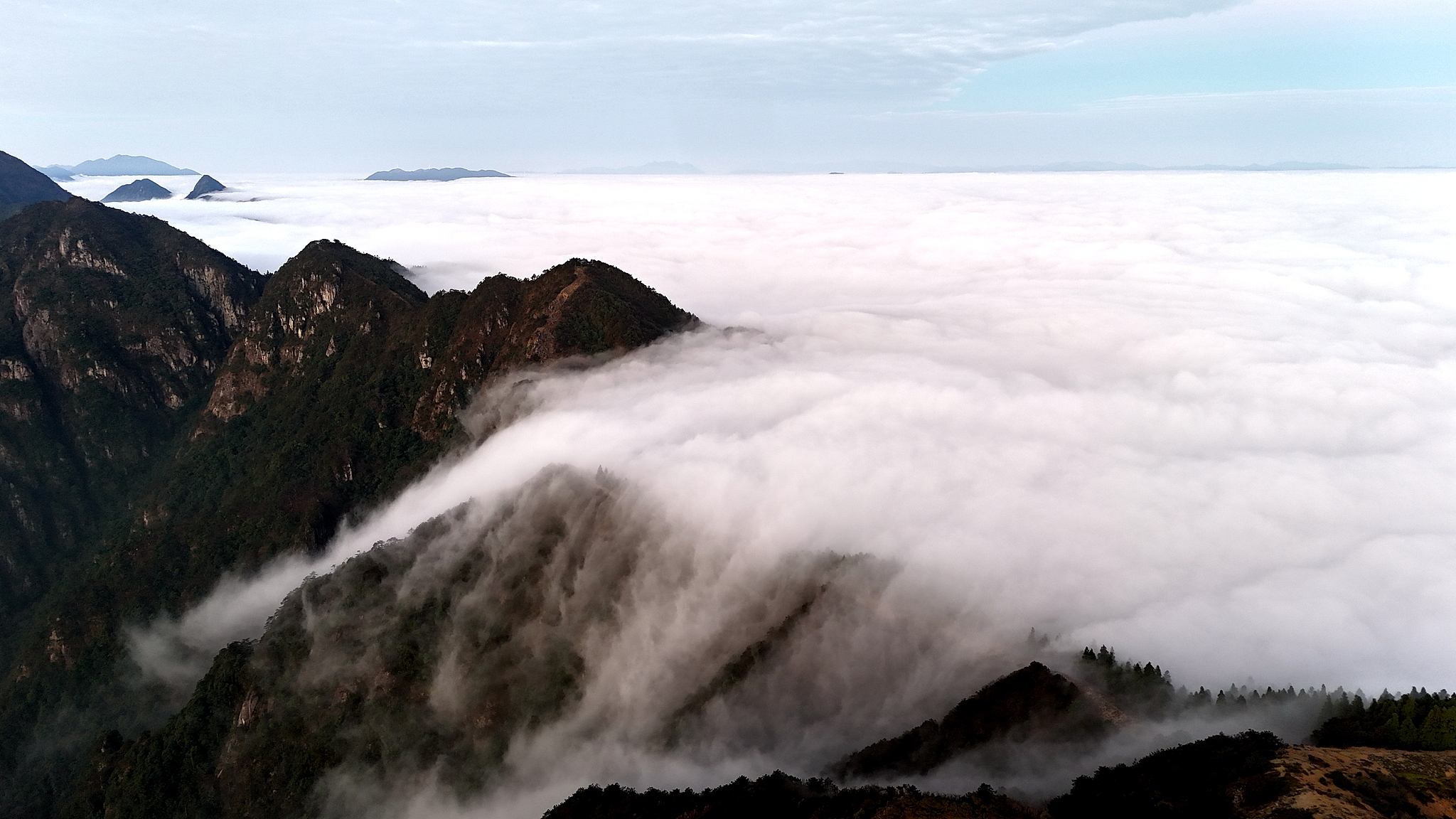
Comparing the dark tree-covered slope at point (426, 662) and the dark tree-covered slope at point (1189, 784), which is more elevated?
the dark tree-covered slope at point (1189, 784)

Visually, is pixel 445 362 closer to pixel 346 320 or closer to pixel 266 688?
pixel 346 320

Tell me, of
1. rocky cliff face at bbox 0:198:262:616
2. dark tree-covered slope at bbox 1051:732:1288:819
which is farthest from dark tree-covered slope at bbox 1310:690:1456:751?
rocky cliff face at bbox 0:198:262:616

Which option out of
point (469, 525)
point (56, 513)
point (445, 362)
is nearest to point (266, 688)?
point (469, 525)

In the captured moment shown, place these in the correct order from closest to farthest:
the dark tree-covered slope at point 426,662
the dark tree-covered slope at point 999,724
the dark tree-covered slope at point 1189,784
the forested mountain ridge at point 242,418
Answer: the dark tree-covered slope at point 1189,784
the dark tree-covered slope at point 999,724
the dark tree-covered slope at point 426,662
the forested mountain ridge at point 242,418

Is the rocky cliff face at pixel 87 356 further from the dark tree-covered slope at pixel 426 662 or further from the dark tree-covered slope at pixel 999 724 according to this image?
the dark tree-covered slope at pixel 999 724

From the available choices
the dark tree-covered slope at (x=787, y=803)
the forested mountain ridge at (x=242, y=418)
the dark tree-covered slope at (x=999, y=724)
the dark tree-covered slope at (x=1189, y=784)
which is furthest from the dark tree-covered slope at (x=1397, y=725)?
the forested mountain ridge at (x=242, y=418)

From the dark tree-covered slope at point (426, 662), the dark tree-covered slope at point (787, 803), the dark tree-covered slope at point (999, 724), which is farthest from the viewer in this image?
the dark tree-covered slope at point (426, 662)

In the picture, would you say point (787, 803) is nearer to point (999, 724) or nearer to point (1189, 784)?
point (999, 724)

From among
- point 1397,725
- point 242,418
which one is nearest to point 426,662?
point 1397,725
